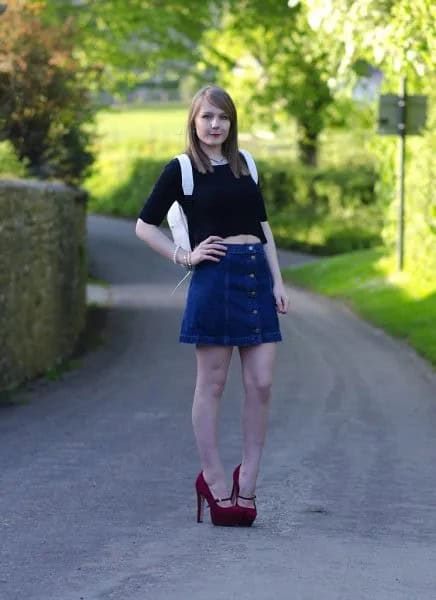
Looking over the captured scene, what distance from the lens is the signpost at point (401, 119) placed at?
21984 millimetres

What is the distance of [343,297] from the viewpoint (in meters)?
22.8

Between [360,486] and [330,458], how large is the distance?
109cm

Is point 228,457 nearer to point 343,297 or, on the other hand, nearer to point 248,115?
point 343,297

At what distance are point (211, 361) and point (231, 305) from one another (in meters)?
0.27

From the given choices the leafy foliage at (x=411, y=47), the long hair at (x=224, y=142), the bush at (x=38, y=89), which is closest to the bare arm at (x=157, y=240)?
the long hair at (x=224, y=142)

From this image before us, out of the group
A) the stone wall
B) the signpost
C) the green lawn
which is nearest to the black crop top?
the stone wall

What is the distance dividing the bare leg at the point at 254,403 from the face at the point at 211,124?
35.8 inches

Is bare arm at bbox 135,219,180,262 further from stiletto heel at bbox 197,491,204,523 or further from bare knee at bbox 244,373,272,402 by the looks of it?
stiletto heel at bbox 197,491,204,523

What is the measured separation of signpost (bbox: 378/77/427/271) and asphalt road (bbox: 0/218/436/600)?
21.0ft

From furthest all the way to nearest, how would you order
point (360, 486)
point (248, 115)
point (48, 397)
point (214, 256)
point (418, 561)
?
1. point (248, 115)
2. point (48, 397)
3. point (360, 486)
4. point (214, 256)
5. point (418, 561)

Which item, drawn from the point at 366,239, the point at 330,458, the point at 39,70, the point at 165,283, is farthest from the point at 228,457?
the point at 366,239

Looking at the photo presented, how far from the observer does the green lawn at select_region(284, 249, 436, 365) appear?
57.5 feet

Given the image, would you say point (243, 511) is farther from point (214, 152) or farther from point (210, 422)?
point (214, 152)

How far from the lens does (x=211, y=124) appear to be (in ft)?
21.3
